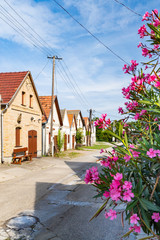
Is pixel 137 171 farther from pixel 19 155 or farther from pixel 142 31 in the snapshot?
pixel 19 155

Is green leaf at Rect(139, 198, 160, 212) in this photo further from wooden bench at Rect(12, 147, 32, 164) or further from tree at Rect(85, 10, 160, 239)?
wooden bench at Rect(12, 147, 32, 164)

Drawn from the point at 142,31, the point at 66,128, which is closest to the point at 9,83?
the point at 66,128

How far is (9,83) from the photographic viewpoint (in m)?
17.6

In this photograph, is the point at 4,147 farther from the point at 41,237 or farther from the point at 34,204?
the point at 41,237

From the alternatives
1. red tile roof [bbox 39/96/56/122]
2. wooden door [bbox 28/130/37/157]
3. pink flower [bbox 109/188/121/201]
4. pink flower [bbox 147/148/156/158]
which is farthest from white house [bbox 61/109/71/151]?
pink flower [bbox 109/188/121/201]

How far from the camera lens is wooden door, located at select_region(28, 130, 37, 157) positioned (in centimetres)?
1874

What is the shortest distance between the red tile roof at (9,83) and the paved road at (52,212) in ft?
25.1

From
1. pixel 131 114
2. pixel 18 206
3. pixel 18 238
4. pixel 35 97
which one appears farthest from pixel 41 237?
pixel 35 97

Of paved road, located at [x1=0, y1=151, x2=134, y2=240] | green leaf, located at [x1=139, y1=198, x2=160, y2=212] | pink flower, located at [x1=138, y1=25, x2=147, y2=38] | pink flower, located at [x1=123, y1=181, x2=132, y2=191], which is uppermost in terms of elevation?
pink flower, located at [x1=138, y1=25, x2=147, y2=38]

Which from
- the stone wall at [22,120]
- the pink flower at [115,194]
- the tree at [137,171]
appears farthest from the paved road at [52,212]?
the stone wall at [22,120]

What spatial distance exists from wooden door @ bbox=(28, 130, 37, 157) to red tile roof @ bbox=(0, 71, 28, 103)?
378 cm

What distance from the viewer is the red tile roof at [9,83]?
16.3 metres

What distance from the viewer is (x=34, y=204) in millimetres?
6797

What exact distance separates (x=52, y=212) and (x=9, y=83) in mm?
13362
